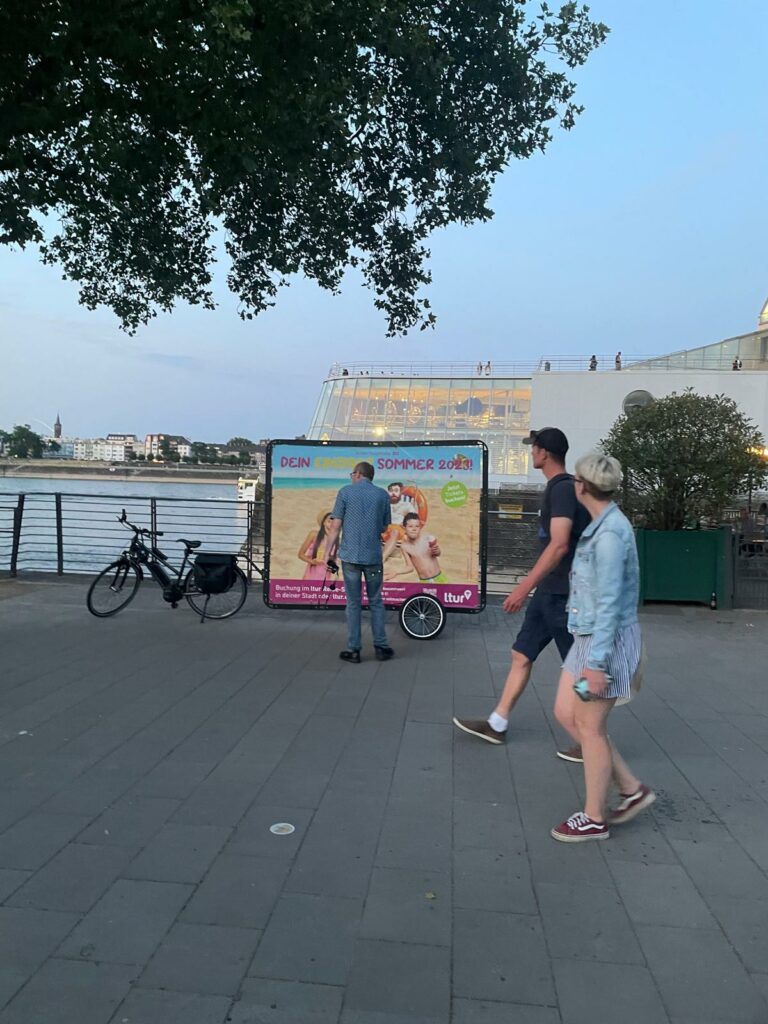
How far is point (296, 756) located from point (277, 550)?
4.60 metres

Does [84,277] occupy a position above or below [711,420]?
above

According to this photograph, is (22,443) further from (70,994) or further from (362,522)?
(70,994)

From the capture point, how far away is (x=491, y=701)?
235 inches

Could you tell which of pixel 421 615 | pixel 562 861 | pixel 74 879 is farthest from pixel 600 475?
pixel 421 615

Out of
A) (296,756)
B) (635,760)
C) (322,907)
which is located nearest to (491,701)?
(635,760)

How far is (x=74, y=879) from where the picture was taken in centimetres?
314

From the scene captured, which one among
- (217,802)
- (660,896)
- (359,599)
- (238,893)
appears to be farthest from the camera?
(359,599)

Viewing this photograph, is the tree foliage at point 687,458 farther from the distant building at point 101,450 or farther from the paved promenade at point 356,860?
the distant building at point 101,450

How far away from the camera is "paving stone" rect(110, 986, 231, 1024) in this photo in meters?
2.33

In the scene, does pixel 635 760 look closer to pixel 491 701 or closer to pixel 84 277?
pixel 491 701

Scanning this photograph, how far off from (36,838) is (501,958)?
2.02 meters

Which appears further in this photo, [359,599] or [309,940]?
[359,599]

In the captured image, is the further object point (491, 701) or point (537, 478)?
point (537, 478)

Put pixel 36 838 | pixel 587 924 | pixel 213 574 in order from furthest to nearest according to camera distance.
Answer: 1. pixel 213 574
2. pixel 36 838
3. pixel 587 924
